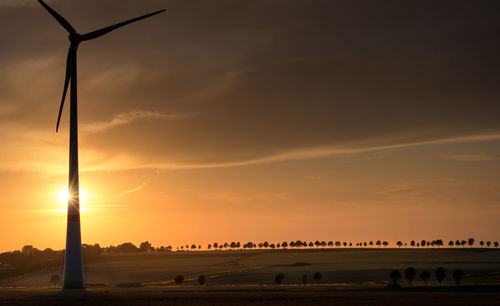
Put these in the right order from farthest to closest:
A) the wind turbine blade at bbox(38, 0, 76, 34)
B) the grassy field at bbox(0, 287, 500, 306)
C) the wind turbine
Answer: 1. the wind turbine blade at bbox(38, 0, 76, 34)
2. the wind turbine
3. the grassy field at bbox(0, 287, 500, 306)

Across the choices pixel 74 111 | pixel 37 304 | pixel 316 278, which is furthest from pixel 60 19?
pixel 316 278

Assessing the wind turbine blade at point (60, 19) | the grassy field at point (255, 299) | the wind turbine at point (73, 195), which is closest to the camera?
the grassy field at point (255, 299)

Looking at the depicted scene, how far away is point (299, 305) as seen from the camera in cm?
8188

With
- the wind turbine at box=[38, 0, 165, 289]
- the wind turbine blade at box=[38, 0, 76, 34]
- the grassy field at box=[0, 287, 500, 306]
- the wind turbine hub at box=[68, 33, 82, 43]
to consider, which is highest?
the wind turbine blade at box=[38, 0, 76, 34]

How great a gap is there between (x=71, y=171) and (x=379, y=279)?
119 m

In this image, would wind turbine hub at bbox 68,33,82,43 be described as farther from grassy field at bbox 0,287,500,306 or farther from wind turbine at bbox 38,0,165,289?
grassy field at bbox 0,287,500,306

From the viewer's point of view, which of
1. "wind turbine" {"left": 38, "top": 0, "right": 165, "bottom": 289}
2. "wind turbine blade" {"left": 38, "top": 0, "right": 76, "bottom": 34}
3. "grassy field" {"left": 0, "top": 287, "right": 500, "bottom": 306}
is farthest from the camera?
"wind turbine blade" {"left": 38, "top": 0, "right": 76, "bottom": 34}

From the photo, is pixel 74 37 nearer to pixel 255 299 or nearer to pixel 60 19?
pixel 60 19

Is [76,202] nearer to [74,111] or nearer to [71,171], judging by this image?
[71,171]

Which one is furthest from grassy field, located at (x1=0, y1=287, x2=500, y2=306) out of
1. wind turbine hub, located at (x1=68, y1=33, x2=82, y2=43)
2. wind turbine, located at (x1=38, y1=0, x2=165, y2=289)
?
wind turbine hub, located at (x1=68, y1=33, x2=82, y2=43)

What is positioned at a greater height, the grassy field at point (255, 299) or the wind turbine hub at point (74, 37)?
the wind turbine hub at point (74, 37)

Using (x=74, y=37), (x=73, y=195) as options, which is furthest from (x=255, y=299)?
(x=74, y=37)

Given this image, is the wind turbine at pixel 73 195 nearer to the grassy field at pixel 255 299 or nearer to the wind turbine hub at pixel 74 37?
the wind turbine hub at pixel 74 37

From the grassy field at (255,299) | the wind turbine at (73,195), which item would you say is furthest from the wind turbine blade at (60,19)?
the grassy field at (255,299)
